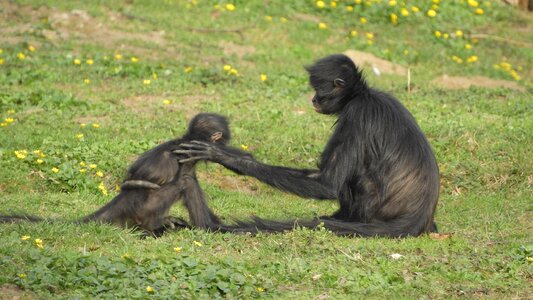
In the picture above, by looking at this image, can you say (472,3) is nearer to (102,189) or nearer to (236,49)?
(236,49)

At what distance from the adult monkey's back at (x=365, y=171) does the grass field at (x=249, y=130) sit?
0.31m

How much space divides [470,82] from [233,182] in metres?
7.46

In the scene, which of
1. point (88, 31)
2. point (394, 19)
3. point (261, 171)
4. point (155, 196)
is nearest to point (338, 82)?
point (261, 171)

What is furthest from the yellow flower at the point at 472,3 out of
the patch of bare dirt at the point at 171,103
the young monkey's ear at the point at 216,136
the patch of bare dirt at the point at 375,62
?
the young monkey's ear at the point at 216,136

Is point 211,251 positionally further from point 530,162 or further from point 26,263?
point 530,162

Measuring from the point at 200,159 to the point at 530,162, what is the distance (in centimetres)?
494

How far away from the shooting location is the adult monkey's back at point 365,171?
29.0 feet

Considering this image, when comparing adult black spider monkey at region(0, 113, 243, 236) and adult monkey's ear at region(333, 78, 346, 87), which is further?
adult monkey's ear at region(333, 78, 346, 87)

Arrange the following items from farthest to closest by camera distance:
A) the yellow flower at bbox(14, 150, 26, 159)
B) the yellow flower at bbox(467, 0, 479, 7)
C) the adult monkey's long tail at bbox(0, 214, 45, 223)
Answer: the yellow flower at bbox(467, 0, 479, 7)
the yellow flower at bbox(14, 150, 26, 159)
the adult monkey's long tail at bbox(0, 214, 45, 223)

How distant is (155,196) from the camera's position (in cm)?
883

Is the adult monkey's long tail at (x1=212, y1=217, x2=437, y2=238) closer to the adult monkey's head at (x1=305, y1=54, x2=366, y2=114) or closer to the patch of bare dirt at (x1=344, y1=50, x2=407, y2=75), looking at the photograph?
the adult monkey's head at (x1=305, y1=54, x2=366, y2=114)

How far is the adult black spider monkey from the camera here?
878 cm

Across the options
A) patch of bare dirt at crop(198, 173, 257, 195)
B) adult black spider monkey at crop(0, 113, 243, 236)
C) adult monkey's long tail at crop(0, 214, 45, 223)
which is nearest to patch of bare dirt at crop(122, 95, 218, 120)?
patch of bare dirt at crop(198, 173, 257, 195)

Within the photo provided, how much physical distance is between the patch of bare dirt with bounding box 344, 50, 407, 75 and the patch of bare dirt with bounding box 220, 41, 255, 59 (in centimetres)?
184
